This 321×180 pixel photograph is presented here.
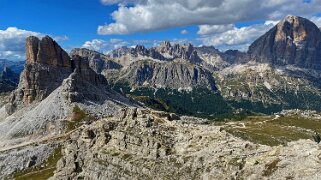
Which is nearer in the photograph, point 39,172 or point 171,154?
point 171,154

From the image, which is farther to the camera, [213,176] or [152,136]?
[152,136]

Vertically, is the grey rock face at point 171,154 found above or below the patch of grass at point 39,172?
above

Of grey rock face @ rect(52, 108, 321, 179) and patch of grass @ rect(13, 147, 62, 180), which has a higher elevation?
grey rock face @ rect(52, 108, 321, 179)

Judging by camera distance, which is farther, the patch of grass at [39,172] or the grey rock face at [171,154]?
the patch of grass at [39,172]

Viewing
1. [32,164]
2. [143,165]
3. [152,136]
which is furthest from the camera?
[32,164]

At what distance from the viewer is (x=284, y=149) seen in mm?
87500

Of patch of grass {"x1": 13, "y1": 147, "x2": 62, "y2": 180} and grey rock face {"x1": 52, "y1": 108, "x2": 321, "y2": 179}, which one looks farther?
patch of grass {"x1": 13, "y1": 147, "x2": 62, "y2": 180}

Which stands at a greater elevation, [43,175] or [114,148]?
[114,148]

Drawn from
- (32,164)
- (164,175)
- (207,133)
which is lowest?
(32,164)

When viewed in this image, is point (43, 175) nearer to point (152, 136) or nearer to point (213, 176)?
point (152, 136)

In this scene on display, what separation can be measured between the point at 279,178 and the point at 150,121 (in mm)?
54910

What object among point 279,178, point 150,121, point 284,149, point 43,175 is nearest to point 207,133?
point 150,121

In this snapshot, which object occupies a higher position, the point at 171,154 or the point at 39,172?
the point at 171,154

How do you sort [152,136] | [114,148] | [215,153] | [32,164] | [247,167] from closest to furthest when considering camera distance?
[247,167], [215,153], [152,136], [114,148], [32,164]
